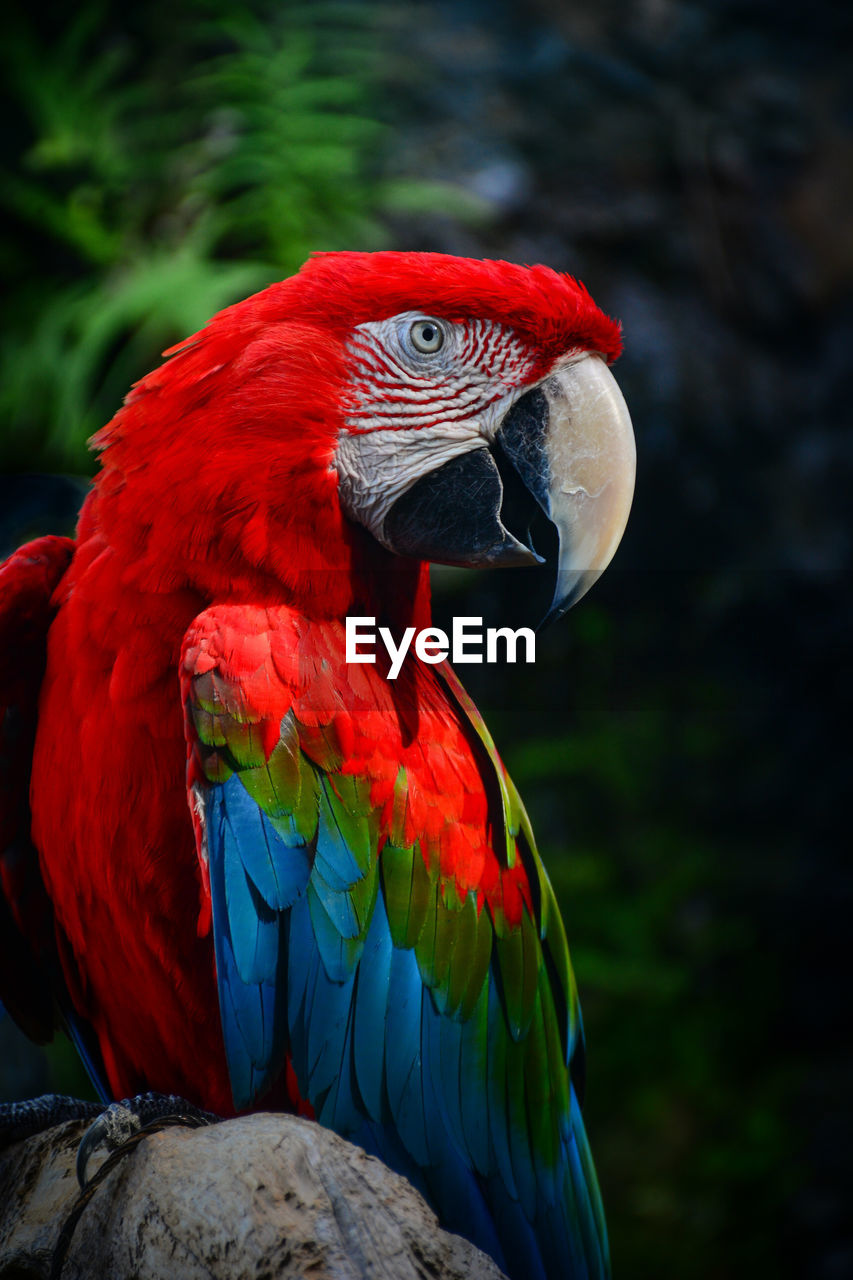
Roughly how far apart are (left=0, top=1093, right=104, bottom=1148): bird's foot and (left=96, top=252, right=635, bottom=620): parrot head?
1.62 ft

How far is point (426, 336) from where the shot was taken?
A: 767mm

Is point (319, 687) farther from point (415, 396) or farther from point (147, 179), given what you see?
point (147, 179)

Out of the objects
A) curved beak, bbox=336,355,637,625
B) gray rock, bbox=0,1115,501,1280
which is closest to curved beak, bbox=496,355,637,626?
curved beak, bbox=336,355,637,625

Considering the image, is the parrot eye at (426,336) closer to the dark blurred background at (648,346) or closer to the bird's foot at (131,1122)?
the bird's foot at (131,1122)

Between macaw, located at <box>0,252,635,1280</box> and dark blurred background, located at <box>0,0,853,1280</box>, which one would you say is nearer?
macaw, located at <box>0,252,635,1280</box>

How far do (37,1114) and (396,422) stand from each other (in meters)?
0.65

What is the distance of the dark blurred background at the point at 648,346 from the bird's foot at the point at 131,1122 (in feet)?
3.16

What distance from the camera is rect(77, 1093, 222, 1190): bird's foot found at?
2.44 feet

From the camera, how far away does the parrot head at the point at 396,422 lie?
75 centimetres

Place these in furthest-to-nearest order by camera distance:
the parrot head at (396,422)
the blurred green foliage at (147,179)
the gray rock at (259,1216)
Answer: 1. the blurred green foliage at (147,179)
2. the parrot head at (396,422)
3. the gray rock at (259,1216)

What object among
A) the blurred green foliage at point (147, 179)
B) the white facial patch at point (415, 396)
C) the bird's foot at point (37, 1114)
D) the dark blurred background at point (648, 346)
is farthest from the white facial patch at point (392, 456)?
the blurred green foliage at point (147, 179)

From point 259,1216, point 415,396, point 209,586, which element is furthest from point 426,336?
point 259,1216

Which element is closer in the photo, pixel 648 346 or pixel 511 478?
pixel 511 478

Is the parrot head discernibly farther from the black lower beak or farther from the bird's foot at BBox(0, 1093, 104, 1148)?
the bird's foot at BBox(0, 1093, 104, 1148)
